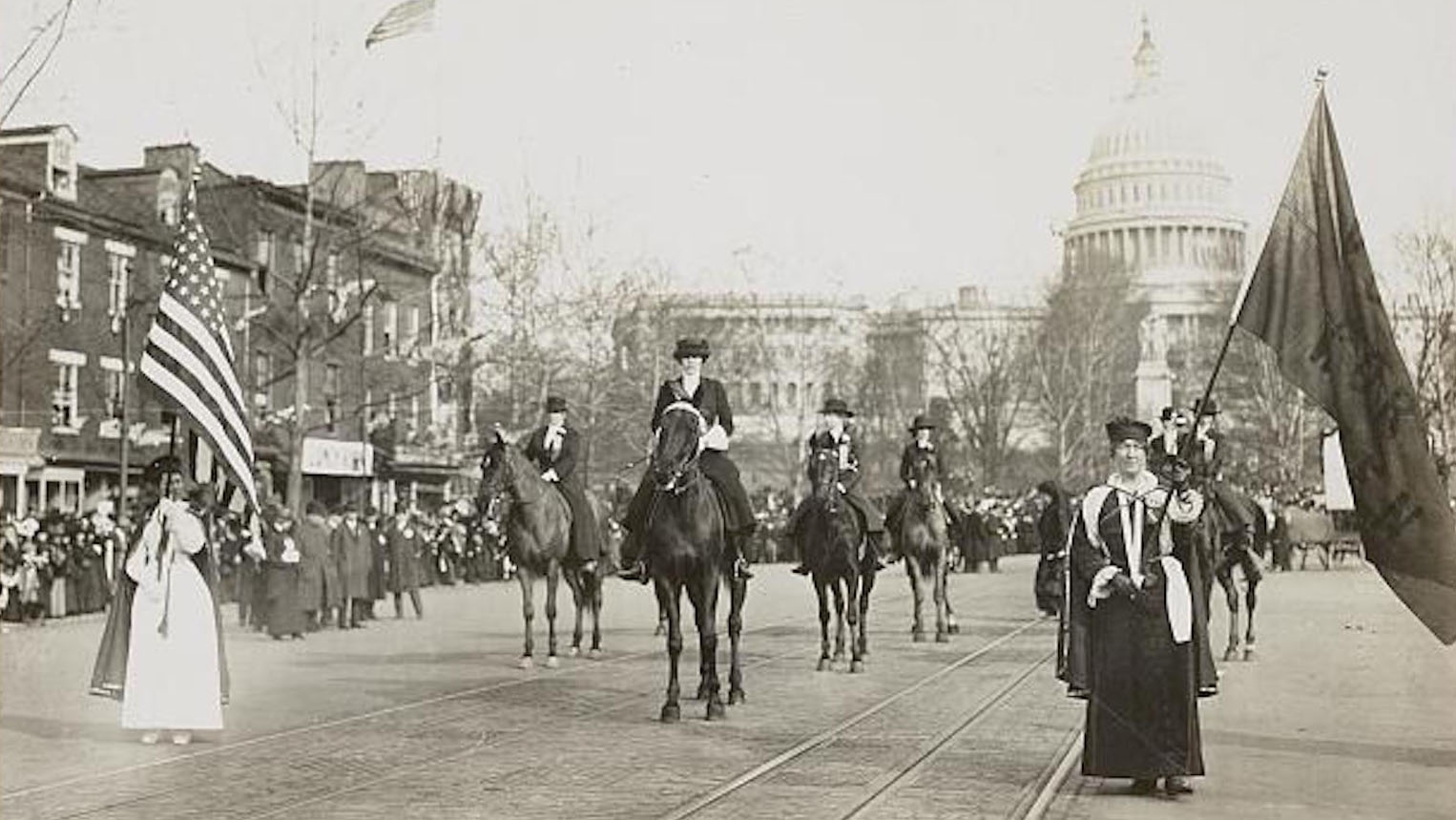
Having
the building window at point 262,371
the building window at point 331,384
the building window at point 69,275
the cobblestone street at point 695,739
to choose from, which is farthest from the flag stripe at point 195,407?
the building window at point 331,384

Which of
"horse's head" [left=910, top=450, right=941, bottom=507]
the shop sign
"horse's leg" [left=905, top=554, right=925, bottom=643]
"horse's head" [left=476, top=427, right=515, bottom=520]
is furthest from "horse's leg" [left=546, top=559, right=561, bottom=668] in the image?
the shop sign

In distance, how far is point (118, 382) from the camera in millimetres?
40281

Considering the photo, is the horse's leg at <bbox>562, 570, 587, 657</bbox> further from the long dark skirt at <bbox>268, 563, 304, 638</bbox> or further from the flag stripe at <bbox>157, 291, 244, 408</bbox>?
the flag stripe at <bbox>157, 291, 244, 408</bbox>

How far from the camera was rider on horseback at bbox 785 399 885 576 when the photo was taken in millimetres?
18281

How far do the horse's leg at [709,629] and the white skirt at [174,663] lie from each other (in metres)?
3.76

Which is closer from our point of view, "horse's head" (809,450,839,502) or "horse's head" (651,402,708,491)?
"horse's head" (651,402,708,491)

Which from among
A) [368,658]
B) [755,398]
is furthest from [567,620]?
[755,398]

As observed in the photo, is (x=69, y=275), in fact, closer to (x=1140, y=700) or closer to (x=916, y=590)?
(x=916, y=590)

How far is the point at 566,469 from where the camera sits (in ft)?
63.4

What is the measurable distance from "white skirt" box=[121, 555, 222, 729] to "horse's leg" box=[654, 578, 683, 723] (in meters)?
3.40

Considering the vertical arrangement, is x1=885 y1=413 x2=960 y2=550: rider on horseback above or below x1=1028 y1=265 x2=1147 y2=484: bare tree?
below

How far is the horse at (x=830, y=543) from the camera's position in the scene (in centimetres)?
1808

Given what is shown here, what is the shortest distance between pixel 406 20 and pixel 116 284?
22.1 meters

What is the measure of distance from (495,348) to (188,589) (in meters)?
29.7
